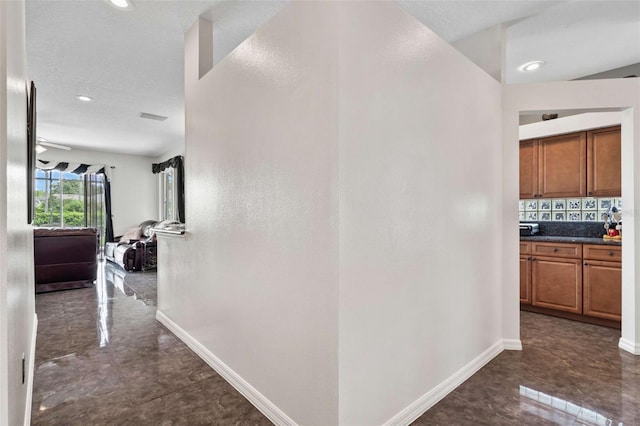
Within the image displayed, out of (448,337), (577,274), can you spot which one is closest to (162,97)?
(448,337)

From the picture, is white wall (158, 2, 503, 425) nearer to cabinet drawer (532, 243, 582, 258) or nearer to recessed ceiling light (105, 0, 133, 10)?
recessed ceiling light (105, 0, 133, 10)

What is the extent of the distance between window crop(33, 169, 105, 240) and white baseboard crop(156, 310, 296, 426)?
21.0ft

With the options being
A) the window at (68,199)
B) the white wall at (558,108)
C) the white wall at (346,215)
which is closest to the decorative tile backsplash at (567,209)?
the white wall at (558,108)

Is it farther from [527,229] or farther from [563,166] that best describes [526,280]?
[563,166]

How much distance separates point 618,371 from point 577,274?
1.24m

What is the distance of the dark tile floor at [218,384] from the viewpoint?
1815 millimetres

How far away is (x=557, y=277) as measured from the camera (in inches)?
136

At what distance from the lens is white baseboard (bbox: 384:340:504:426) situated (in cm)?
173

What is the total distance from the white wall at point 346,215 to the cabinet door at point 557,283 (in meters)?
1.49

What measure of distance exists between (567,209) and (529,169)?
64cm

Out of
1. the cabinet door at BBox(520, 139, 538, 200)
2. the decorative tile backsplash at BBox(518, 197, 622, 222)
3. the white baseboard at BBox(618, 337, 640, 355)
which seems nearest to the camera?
the white baseboard at BBox(618, 337, 640, 355)

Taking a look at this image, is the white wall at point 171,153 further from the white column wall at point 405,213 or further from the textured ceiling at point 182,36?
the white column wall at point 405,213

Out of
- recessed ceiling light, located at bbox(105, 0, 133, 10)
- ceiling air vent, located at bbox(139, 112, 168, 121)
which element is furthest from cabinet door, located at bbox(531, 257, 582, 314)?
ceiling air vent, located at bbox(139, 112, 168, 121)

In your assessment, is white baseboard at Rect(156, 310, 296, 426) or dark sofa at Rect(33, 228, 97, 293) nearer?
white baseboard at Rect(156, 310, 296, 426)
